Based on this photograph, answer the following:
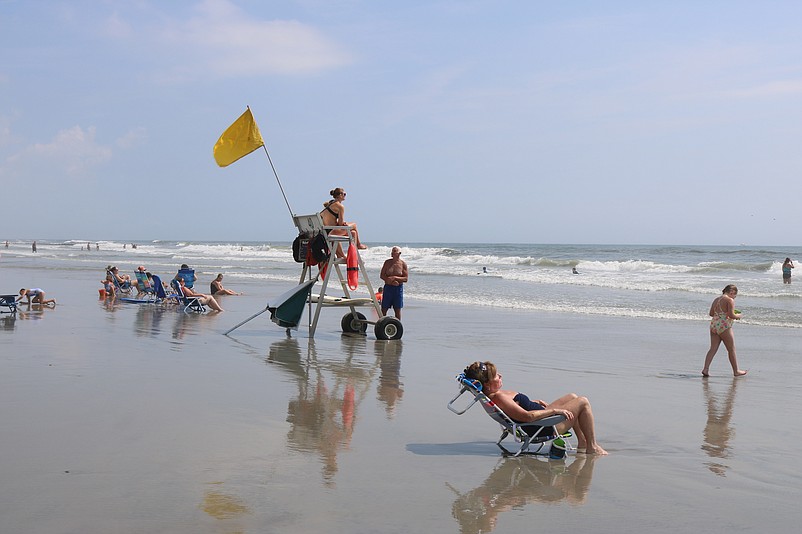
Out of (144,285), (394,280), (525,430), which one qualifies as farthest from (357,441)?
(144,285)

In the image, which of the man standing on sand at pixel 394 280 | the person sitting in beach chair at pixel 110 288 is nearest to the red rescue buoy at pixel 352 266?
the man standing on sand at pixel 394 280

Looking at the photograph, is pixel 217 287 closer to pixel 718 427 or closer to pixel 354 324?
pixel 354 324

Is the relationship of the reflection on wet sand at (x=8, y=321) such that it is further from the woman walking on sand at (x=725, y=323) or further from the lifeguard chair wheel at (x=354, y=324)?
the woman walking on sand at (x=725, y=323)

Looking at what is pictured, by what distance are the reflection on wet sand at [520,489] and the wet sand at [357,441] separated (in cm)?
2

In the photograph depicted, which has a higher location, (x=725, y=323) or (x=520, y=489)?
(x=725, y=323)

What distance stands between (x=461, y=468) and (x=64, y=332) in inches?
342

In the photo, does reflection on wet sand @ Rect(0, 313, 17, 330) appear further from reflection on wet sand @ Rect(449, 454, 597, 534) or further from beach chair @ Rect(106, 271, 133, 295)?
reflection on wet sand @ Rect(449, 454, 597, 534)

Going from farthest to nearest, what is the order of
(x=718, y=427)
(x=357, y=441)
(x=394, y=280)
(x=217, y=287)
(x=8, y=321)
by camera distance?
(x=217, y=287) → (x=8, y=321) → (x=394, y=280) → (x=718, y=427) → (x=357, y=441)

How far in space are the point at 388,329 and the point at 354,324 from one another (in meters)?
1.02

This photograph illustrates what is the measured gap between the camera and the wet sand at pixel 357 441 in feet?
14.9

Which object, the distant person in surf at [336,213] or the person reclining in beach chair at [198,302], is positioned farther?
the person reclining in beach chair at [198,302]

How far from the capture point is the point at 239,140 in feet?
40.1

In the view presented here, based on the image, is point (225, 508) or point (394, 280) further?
point (394, 280)

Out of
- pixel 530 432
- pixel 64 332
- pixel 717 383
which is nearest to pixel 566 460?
pixel 530 432
